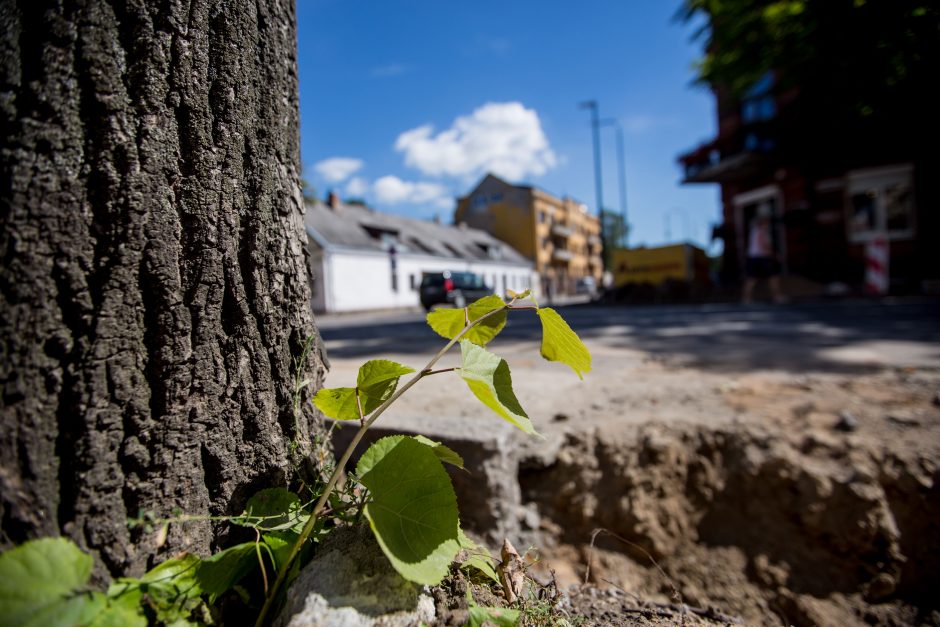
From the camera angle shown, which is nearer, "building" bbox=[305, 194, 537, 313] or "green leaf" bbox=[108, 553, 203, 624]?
"green leaf" bbox=[108, 553, 203, 624]

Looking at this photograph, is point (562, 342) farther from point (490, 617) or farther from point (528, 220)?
point (528, 220)

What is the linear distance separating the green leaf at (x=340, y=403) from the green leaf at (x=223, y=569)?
0.70 feet

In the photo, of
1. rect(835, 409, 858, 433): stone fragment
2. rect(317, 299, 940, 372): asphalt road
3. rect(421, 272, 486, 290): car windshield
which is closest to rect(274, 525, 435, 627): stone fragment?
rect(835, 409, 858, 433): stone fragment

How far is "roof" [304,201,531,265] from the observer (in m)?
24.4

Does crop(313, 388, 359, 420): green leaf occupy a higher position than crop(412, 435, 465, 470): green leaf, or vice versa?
crop(313, 388, 359, 420): green leaf

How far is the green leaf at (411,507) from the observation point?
0.59 meters

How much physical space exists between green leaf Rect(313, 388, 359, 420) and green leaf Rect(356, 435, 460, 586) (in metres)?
0.13

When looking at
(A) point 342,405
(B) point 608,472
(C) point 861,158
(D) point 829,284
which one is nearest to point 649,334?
(B) point 608,472

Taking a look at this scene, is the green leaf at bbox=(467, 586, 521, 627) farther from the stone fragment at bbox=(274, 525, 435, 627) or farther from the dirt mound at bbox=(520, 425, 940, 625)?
the dirt mound at bbox=(520, 425, 940, 625)

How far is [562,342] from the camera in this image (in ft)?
2.45

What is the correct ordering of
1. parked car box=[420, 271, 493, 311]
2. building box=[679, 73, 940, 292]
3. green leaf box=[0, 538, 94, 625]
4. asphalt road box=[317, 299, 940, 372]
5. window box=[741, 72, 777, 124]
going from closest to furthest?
green leaf box=[0, 538, 94, 625]
asphalt road box=[317, 299, 940, 372]
building box=[679, 73, 940, 292]
window box=[741, 72, 777, 124]
parked car box=[420, 271, 493, 311]

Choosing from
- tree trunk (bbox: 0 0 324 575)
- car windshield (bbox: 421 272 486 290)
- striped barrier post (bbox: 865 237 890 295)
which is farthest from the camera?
car windshield (bbox: 421 272 486 290)

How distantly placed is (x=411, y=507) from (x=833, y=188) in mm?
17535

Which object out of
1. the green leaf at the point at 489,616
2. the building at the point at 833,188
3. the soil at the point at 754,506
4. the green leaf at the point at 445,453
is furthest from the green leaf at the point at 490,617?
the building at the point at 833,188
